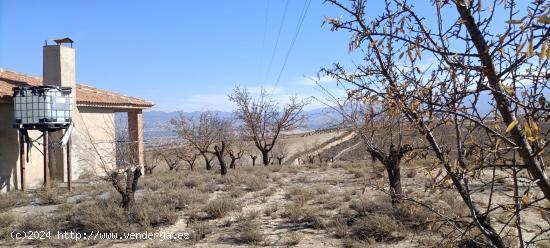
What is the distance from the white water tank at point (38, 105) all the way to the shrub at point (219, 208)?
705cm

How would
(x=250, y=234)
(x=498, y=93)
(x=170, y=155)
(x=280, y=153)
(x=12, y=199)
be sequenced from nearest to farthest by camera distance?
(x=498, y=93) < (x=250, y=234) < (x=12, y=199) < (x=170, y=155) < (x=280, y=153)

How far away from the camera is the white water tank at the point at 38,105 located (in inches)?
510

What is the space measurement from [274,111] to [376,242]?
63.0 feet

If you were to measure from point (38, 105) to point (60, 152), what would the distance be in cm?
286

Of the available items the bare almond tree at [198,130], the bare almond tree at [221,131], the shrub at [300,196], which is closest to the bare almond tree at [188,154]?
the bare almond tree at [198,130]

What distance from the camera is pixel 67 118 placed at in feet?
46.2

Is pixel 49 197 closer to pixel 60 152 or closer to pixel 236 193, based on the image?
pixel 60 152

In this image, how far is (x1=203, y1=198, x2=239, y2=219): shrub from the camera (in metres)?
8.97

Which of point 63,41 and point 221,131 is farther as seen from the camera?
point 221,131

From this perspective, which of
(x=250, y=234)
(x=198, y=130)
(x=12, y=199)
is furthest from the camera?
(x=198, y=130)

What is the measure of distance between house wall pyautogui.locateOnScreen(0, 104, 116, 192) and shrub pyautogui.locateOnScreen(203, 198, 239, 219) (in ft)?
13.0

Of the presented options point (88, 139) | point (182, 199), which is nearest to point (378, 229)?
point (182, 199)

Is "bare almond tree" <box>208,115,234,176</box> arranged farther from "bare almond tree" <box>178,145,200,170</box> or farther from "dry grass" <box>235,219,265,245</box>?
"dry grass" <box>235,219,265,245</box>

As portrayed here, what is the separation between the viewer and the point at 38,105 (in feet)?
42.9
